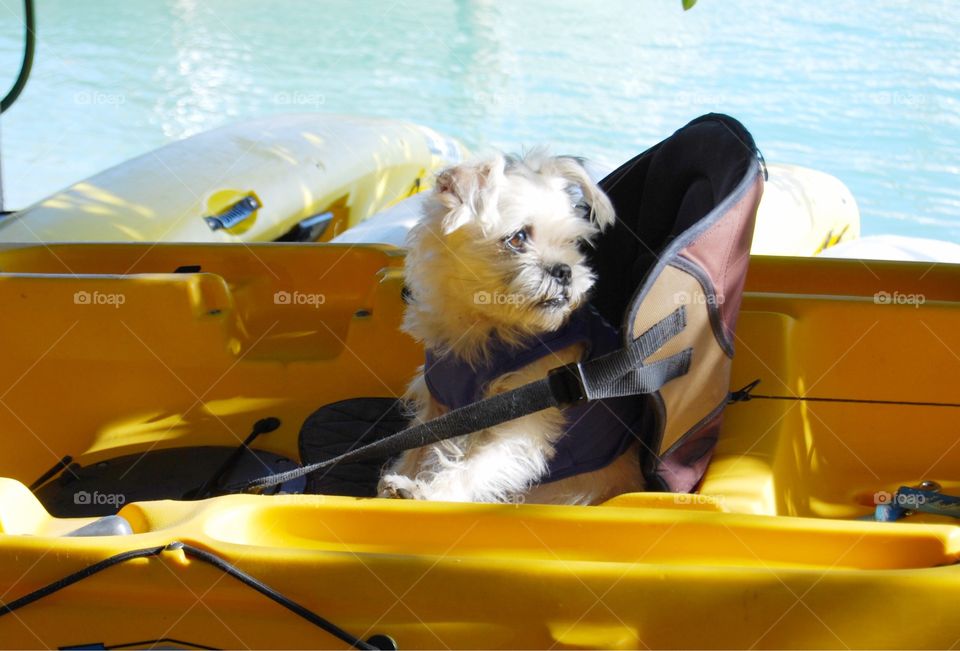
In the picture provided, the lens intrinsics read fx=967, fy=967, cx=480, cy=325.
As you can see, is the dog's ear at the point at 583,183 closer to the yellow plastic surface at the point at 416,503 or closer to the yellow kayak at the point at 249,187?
the yellow plastic surface at the point at 416,503

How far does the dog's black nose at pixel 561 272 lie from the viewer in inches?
72.5

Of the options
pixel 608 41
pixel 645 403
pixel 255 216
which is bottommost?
pixel 608 41

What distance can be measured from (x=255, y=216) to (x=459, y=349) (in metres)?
2.13

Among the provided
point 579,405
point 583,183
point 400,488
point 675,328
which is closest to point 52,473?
point 400,488

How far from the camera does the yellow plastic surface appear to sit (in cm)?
127

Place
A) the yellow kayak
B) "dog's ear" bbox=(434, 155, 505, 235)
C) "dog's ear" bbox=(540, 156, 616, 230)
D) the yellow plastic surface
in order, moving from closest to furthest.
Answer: the yellow plastic surface < "dog's ear" bbox=(434, 155, 505, 235) < "dog's ear" bbox=(540, 156, 616, 230) < the yellow kayak

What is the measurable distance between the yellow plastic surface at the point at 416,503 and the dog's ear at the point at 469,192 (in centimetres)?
59

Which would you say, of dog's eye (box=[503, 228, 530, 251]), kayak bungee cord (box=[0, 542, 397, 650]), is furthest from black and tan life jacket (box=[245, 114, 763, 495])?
kayak bungee cord (box=[0, 542, 397, 650])

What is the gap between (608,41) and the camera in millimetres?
12234

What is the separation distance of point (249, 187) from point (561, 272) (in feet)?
7.84

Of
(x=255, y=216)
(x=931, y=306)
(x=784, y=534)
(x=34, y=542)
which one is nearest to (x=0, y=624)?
(x=34, y=542)

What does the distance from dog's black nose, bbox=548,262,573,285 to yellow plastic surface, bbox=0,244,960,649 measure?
43cm

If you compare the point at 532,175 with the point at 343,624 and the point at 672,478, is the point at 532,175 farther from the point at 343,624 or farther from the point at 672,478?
the point at 343,624

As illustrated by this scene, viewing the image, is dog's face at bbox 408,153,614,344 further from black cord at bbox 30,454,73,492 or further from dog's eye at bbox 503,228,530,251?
black cord at bbox 30,454,73,492
